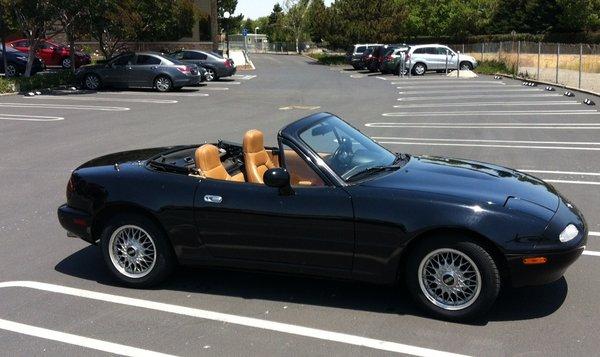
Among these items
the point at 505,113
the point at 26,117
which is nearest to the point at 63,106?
the point at 26,117

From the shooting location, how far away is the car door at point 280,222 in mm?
4375

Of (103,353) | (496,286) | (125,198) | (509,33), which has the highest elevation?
(509,33)

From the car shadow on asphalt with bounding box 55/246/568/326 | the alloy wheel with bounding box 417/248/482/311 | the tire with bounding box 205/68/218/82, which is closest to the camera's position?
the alloy wheel with bounding box 417/248/482/311

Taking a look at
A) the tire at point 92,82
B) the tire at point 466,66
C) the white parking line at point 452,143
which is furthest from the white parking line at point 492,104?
the tire at point 466,66

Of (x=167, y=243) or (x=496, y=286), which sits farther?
(x=167, y=243)

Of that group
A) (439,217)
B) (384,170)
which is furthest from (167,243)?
(439,217)

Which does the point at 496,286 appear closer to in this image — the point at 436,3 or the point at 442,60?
the point at 442,60

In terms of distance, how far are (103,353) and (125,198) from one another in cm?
136

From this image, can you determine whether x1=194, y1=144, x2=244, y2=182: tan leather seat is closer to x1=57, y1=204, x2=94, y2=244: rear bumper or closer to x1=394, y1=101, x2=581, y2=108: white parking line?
x1=57, y1=204, x2=94, y2=244: rear bumper

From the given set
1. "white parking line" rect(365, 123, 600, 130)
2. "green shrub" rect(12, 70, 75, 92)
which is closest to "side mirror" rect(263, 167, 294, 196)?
"white parking line" rect(365, 123, 600, 130)

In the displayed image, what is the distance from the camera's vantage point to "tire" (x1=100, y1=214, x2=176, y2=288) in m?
4.90

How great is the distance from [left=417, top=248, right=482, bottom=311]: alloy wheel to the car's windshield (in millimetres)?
851

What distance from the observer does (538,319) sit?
428 centimetres

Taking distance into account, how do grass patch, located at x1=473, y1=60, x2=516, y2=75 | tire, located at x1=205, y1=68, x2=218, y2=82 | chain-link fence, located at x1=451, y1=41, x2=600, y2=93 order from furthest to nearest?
grass patch, located at x1=473, y1=60, x2=516, y2=75 → tire, located at x1=205, y1=68, x2=218, y2=82 → chain-link fence, located at x1=451, y1=41, x2=600, y2=93
